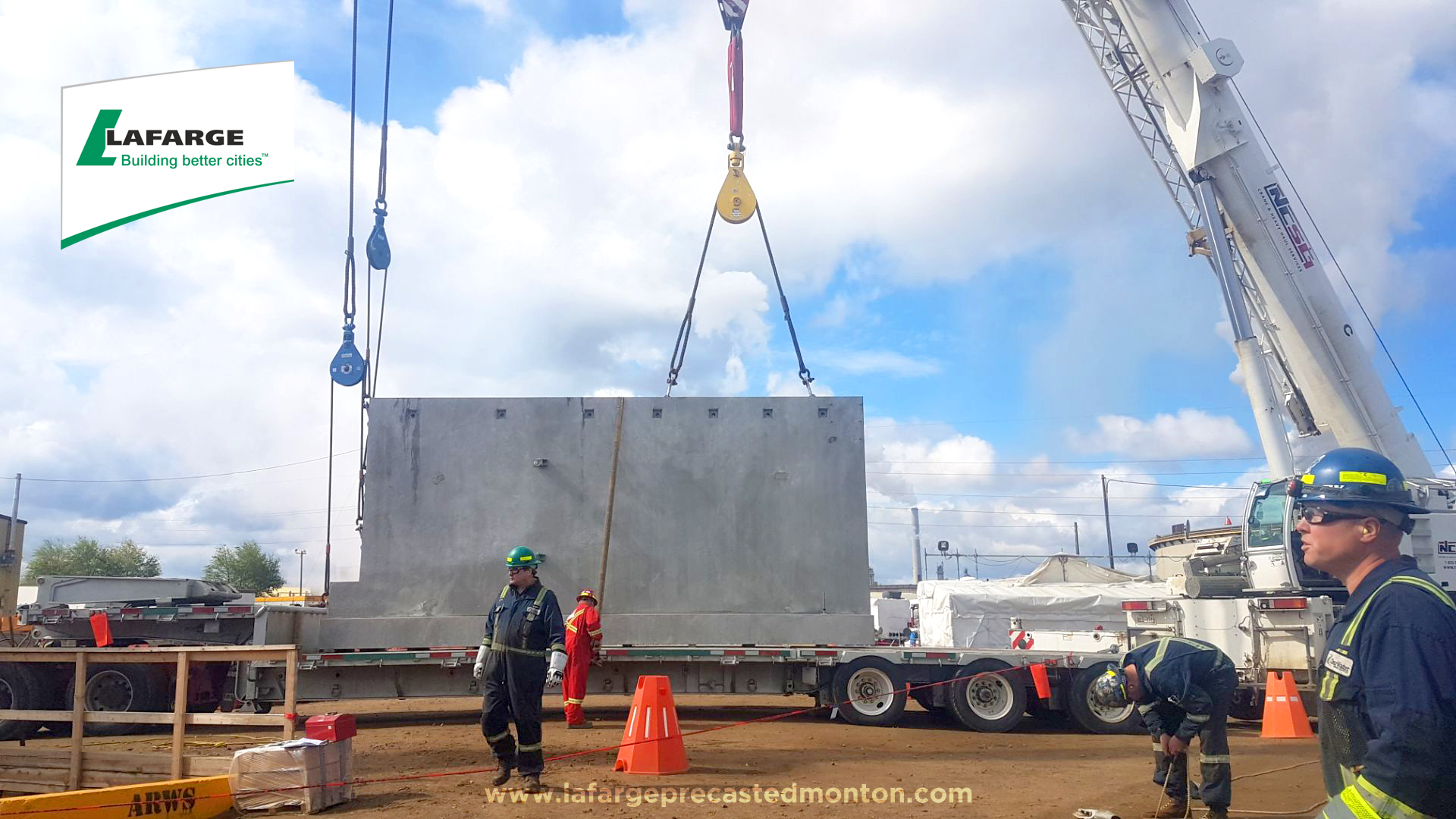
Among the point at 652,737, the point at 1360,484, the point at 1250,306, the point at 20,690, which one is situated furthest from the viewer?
the point at 1250,306

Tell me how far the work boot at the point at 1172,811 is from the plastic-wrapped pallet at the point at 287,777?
5713mm

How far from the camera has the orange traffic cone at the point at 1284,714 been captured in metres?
10.7

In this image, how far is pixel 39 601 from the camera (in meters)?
13.6

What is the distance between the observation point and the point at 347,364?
11.5m

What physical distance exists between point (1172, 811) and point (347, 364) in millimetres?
9808

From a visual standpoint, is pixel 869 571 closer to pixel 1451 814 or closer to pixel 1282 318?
pixel 1282 318

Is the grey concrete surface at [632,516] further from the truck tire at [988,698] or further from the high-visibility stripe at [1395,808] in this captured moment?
the high-visibility stripe at [1395,808]

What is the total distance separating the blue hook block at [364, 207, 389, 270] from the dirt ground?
5526 mm

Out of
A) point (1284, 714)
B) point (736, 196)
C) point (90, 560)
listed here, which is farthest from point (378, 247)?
point (90, 560)

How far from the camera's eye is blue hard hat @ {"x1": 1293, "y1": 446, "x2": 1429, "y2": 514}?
9.02 feet

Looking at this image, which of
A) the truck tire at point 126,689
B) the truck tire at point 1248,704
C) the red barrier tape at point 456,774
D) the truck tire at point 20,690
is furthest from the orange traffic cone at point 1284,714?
the truck tire at point 20,690

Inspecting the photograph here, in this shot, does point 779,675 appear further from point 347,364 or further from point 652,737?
point 347,364

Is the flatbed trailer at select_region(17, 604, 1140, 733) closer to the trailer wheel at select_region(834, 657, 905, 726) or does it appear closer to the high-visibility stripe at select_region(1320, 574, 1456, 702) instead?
the trailer wheel at select_region(834, 657, 905, 726)

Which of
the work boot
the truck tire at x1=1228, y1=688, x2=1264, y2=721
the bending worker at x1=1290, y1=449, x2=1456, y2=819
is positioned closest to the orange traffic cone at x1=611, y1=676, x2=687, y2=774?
the work boot
